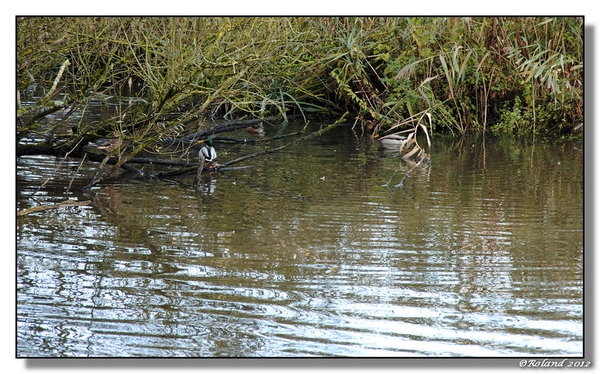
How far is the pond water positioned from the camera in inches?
126

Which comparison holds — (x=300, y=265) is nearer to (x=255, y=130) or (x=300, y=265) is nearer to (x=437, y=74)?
(x=255, y=130)

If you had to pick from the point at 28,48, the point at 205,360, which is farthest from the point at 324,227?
the point at 28,48

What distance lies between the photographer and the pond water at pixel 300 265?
3195mm

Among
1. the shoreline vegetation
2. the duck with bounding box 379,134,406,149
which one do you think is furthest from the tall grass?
the duck with bounding box 379,134,406,149

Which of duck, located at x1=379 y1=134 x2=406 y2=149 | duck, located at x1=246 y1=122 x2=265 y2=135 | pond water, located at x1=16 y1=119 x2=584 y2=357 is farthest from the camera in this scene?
duck, located at x1=246 y1=122 x2=265 y2=135

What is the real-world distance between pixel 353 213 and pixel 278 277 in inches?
67.1

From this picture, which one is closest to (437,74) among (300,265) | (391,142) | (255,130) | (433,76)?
(433,76)

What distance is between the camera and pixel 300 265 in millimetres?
4277

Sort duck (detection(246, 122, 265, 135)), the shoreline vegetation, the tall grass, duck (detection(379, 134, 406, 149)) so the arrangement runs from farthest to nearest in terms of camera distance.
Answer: duck (detection(246, 122, 265, 135)) → duck (detection(379, 134, 406, 149)) → the tall grass → the shoreline vegetation

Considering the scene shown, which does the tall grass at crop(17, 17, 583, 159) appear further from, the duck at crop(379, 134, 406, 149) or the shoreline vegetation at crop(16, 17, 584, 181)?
the duck at crop(379, 134, 406, 149)

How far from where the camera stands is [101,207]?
5695mm

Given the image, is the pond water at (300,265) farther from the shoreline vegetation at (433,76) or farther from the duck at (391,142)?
the duck at (391,142)

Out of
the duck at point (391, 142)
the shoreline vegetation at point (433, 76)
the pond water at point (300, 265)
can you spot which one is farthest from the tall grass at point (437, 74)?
the pond water at point (300, 265)
